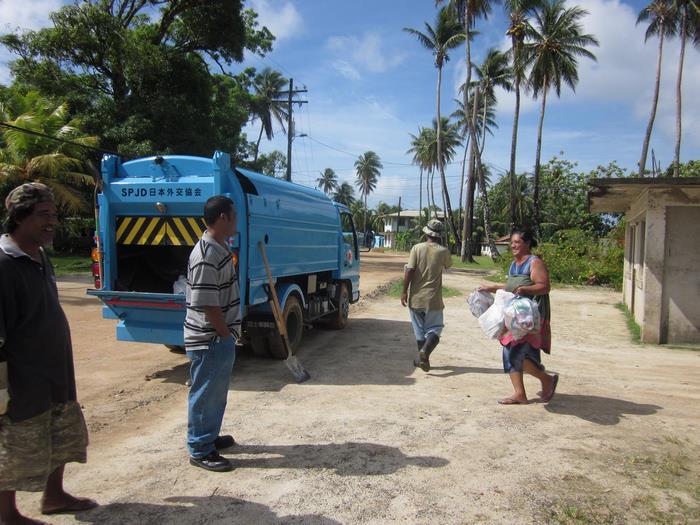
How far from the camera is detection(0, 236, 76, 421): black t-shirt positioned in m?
2.62

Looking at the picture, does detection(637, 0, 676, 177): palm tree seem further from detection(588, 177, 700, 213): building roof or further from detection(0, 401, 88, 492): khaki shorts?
detection(0, 401, 88, 492): khaki shorts

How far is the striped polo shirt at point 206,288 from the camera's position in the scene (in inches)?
138

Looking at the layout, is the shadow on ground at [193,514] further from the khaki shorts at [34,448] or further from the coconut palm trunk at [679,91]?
the coconut palm trunk at [679,91]

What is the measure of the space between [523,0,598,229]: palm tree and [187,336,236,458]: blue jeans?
3348 cm

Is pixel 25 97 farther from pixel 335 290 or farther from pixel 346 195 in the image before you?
pixel 346 195

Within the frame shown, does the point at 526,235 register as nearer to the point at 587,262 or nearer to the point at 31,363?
the point at 31,363

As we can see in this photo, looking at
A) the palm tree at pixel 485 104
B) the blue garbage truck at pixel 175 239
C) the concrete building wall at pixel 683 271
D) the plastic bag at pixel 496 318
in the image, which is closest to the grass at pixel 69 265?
the blue garbage truck at pixel 175 239

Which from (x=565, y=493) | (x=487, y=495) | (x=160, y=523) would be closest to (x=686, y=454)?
(x=565, y=493)

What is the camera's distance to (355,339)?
28.9 ft

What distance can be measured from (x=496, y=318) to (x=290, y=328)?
3221mm

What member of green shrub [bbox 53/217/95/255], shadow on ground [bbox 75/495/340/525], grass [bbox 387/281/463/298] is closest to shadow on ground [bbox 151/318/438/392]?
shadow on ground [bbox 75/495/340/525]

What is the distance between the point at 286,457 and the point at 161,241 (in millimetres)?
3258

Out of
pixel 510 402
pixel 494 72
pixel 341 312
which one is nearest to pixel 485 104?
pixel 494 72

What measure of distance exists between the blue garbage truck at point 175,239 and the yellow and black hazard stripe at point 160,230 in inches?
0.5
